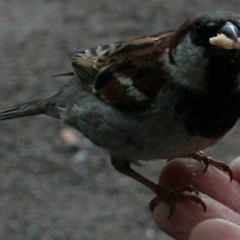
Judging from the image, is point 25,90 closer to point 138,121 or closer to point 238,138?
point 238,138

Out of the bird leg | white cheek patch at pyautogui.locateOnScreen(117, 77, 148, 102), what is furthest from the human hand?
white cheek patch at pyautogui.locateOnScreen(117, 77, 148, 102)

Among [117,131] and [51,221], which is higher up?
[117,131]

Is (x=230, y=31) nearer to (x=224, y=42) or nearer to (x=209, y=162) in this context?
(x=224, y=42)

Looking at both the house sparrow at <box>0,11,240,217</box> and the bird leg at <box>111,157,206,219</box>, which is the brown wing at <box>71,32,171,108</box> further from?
the bird leg at <box>111,157,206,219</box>

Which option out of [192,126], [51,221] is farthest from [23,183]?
[192,126]

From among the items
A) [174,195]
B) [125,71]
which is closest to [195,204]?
[174,195]

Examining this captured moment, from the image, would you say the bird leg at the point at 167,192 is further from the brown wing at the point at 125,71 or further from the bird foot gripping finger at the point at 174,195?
the brown wing at the point at 125,71

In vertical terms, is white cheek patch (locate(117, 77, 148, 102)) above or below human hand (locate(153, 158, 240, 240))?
above
